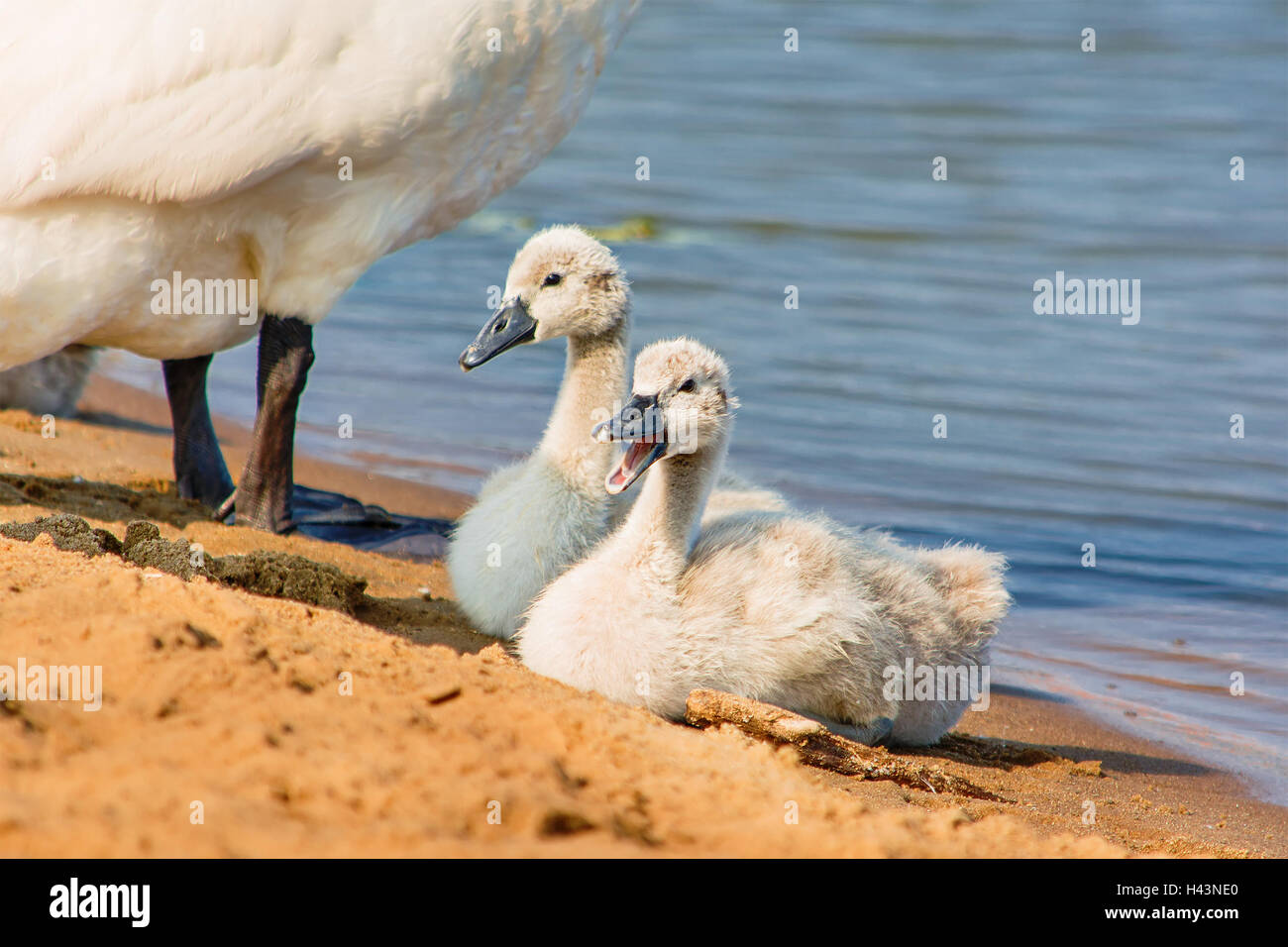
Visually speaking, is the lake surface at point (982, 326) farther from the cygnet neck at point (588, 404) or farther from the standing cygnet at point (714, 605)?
the cygnet neck at point (588, 404)

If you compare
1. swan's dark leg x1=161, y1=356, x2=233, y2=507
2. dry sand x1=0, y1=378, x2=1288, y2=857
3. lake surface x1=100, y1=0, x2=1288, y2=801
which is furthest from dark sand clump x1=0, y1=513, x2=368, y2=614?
lake surface x1=100, y1=0, x2=1288, y2=801

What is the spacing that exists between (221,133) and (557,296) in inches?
49.3

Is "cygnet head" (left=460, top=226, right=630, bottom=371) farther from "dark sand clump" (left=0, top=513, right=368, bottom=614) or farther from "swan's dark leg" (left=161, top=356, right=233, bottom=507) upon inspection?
"swan's dark leg" (left=161, top=356, right=233, bottom=507)

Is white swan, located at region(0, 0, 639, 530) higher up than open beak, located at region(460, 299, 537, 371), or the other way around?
white swan, located at region(0, 0, 639, 530)

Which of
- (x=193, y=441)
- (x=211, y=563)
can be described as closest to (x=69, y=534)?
(x=211, y=563)

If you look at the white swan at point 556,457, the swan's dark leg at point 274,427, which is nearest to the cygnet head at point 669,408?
the white swan at point 556,457

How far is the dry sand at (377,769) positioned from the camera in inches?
96.3

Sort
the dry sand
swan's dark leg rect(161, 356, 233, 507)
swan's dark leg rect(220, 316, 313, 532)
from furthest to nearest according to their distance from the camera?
swan's dark leg rect(161, 356, 233, 507)
swan's dark leg rect(220, 316, 313, 532)
the dry sand

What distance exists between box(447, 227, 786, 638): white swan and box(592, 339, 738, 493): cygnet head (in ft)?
2.13

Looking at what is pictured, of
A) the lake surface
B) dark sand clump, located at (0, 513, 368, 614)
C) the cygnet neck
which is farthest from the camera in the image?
the lake surface

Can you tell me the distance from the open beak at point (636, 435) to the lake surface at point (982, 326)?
198 centimetres

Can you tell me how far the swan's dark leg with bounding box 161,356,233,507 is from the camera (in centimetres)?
620

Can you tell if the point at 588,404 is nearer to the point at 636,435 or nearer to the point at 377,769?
the point at 636,435
